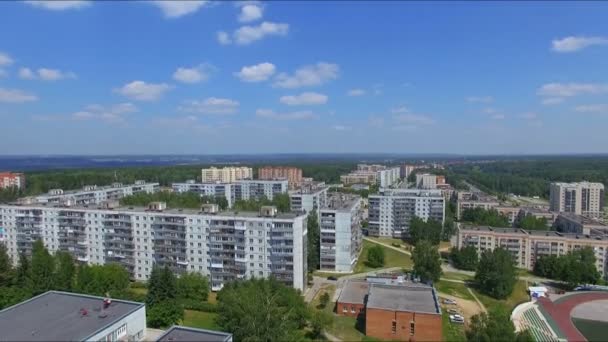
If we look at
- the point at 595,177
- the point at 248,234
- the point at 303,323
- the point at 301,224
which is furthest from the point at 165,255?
the point at 595,177

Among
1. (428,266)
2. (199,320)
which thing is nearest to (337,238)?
(428,266)

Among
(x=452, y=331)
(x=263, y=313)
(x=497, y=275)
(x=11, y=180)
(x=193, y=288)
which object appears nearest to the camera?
(x=263, y=313)

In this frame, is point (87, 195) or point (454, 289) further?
point (87, 195)

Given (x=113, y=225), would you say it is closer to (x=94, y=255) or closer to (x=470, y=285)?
(x=94, y=255)

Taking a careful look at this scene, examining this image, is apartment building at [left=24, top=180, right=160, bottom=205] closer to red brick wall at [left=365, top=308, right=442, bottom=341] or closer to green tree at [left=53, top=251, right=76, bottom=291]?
green tree at [left=53, top=251, right=76, bottom=291]

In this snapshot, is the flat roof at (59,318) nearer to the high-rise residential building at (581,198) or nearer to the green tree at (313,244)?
the green tree at (313,244)

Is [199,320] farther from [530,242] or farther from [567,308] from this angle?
[530,242]

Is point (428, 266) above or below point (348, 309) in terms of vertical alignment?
above

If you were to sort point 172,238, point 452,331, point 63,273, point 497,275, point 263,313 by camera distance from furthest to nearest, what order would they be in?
point 172,238
point 497,275
point 63,273
point 452,331
point 263,313
